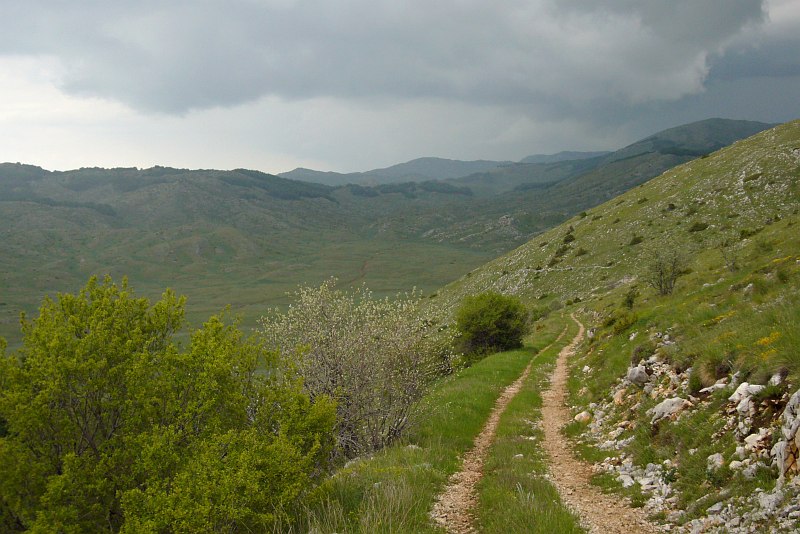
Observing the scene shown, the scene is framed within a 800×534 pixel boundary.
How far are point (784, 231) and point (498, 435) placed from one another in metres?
28.7

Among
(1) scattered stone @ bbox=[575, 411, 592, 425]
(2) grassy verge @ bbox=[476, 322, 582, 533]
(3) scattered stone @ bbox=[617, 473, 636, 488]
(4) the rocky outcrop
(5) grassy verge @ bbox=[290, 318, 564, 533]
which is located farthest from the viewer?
(1) scattered stone @ bbox=[575, 411, 592, 425]

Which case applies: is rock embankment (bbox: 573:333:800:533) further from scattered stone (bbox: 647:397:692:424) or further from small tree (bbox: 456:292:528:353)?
small tree (bbox: 456:292:528:353)

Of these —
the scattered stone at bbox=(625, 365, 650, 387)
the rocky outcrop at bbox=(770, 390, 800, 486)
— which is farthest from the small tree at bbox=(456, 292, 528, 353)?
the rocky outcrop at bbox=(770, 390, 800, 486)

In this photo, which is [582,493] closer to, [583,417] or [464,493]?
[464,493]

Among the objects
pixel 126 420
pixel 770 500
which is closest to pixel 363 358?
pixel 126 420

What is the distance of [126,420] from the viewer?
1175cm

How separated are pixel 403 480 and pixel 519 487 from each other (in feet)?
8.14

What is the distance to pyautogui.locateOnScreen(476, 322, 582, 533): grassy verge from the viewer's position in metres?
8.65

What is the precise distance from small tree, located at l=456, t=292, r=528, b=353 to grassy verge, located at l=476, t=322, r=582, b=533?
2026cm

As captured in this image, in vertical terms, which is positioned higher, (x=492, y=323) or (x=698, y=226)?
(x=698, y=226)

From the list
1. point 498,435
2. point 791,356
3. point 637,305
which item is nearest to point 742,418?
point 791,356

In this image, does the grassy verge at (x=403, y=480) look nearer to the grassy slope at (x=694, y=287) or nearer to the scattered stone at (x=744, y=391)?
the grassy slope at (x=694, y=287)

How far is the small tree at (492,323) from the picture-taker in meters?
38.6

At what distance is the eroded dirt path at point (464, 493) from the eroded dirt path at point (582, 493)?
1868mm
